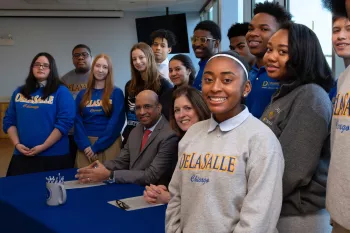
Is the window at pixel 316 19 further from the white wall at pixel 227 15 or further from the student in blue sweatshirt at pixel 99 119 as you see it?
the white wall at pixel 227 15

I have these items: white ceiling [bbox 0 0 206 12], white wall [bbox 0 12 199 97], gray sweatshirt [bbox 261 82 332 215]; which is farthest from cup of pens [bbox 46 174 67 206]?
white wall [bbox 0 12 199 97]

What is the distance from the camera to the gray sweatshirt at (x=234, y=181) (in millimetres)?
1380

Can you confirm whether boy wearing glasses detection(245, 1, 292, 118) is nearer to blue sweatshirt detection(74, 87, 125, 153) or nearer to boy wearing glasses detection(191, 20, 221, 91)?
boy wearing glasses detection(191, 20, 221, 91)

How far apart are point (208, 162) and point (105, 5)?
28.1 feet

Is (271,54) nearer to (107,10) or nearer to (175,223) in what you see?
(175,223)

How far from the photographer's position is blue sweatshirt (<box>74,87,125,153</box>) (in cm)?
369

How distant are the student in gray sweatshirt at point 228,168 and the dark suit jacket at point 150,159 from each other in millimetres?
1070

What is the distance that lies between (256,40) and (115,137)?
1769 millimetres

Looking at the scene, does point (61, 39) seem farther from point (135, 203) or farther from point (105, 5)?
point (135, 203)

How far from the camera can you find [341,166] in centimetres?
118

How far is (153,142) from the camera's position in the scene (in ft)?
9.25

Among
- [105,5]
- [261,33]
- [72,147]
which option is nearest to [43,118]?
[72,147]

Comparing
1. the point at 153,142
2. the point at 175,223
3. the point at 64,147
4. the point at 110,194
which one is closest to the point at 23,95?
the point at 64,147

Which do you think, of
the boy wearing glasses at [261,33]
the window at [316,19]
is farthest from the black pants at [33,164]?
the window at [316,19]
